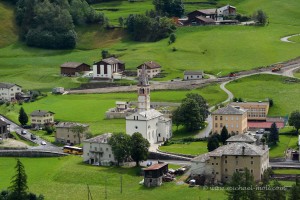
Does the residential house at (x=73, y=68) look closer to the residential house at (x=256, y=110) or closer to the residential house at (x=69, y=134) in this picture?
the residential house at (x=69, y=134)

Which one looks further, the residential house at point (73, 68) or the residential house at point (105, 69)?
the residential house at point (73, 68)

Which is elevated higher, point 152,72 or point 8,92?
point 152,72

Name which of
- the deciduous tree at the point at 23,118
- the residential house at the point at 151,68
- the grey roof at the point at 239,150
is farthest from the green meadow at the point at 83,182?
the residential house at the point at 151,68

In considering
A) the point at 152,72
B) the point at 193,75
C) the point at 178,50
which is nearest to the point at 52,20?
the point at 178,50

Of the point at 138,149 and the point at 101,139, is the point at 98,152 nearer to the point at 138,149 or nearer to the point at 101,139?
the point at 101,139

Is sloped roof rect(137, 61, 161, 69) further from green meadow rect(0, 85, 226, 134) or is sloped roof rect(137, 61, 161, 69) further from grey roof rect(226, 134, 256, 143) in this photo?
grey roof rect(226, 134, 256, 143)

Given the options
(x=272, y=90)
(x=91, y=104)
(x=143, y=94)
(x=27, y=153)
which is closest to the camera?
(x=27, y=153)

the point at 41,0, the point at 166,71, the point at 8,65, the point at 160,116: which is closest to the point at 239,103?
the point at 160,116
